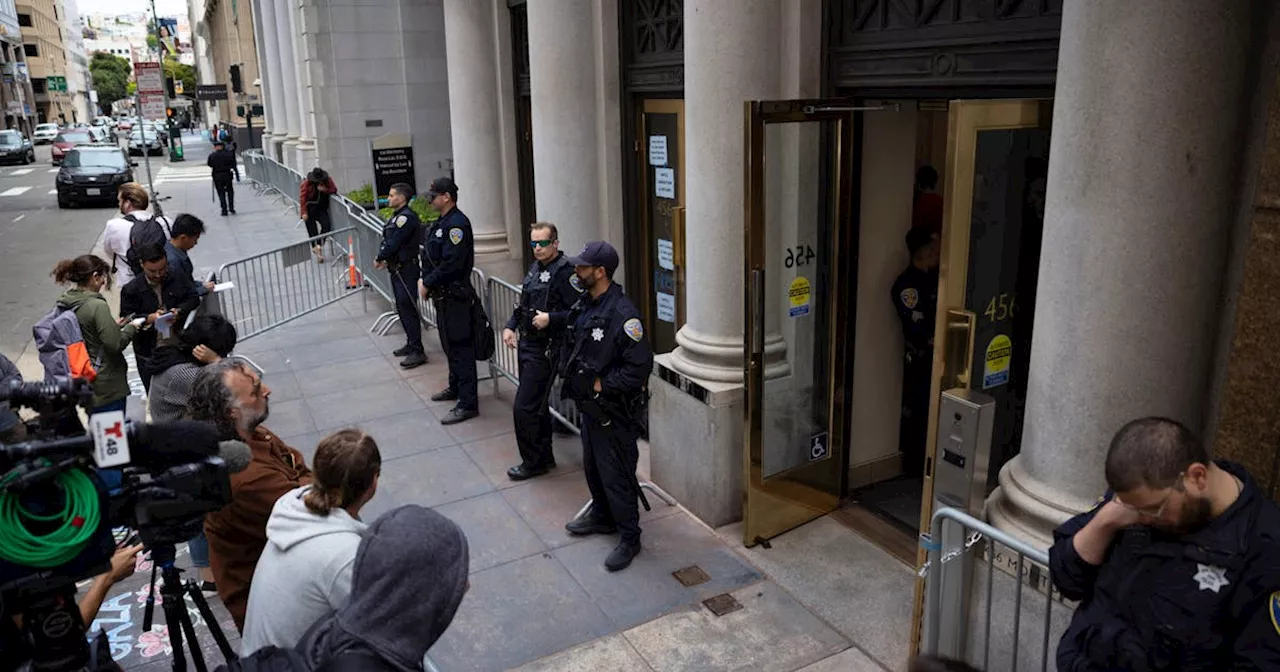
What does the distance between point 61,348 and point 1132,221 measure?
19.7 feet

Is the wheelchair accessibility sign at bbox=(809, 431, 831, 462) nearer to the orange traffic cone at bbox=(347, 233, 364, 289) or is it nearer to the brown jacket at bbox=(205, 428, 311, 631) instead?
the brown jacket at bbox=(205, 428, 311, 631)

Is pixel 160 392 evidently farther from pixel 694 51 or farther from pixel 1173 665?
pixel 1173 665

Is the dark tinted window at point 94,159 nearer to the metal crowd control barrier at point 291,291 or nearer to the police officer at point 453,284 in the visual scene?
the metal crowd control barrier at point 291,291

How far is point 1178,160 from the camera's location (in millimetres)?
3400

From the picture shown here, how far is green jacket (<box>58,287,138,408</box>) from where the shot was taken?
599 cm

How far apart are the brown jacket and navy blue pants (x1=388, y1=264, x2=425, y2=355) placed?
5704 millimetres

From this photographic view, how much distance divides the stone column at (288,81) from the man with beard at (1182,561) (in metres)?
22.7

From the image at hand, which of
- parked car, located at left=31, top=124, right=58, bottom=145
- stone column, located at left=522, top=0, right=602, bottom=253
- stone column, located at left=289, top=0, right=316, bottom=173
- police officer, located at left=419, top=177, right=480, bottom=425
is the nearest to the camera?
police officer, located at left=419, top=177, right=480, bottom=425

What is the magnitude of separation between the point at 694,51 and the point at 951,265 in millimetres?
2519

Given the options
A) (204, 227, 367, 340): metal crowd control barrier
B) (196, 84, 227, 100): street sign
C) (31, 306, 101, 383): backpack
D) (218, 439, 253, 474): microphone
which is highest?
(196, 84, 227, 100): street sign

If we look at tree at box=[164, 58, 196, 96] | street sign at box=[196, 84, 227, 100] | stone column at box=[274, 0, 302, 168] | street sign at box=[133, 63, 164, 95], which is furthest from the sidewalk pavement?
tree at box=[164, 58, 196, 96]

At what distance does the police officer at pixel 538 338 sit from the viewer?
6379 mm

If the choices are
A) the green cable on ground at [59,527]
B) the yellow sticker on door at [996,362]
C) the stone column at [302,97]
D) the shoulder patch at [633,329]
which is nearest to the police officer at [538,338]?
the shoulder patch at [633,329]

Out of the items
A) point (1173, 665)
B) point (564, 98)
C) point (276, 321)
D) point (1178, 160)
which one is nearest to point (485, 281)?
point (564, 98)
